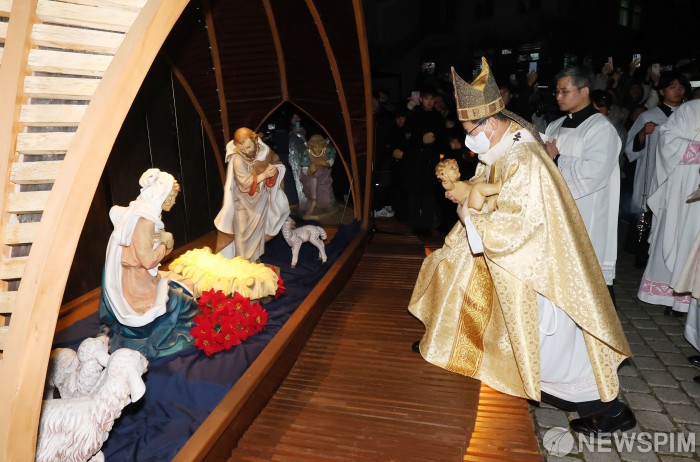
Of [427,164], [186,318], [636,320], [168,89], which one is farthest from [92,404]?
[427,164]

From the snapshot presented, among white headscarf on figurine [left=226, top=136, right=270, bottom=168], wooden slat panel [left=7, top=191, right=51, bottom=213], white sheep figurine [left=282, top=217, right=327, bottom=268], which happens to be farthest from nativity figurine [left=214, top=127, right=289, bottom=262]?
wooden slat panel [left=7, top=191, right=51, bottom=213]

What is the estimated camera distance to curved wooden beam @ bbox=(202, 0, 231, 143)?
6899 millimetres

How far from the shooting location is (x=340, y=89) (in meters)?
7.21

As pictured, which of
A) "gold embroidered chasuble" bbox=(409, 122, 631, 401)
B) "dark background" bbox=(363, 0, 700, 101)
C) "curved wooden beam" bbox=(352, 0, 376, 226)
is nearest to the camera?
"gold embroidered chasuble" bbox=(409, 122, 631, 401)

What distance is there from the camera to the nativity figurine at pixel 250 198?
5.31 metres

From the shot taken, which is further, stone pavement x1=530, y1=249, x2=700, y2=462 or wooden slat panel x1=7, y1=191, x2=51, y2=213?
stone pavement x1=530, y1=249, x2=700, y2=462

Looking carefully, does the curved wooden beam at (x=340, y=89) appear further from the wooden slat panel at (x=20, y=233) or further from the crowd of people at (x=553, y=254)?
the wooden slat panel at (x=20, y=233)

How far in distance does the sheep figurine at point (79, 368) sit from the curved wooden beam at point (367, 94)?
4.86m

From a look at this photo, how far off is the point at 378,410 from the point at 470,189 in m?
1.70

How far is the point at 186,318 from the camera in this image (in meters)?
4.18

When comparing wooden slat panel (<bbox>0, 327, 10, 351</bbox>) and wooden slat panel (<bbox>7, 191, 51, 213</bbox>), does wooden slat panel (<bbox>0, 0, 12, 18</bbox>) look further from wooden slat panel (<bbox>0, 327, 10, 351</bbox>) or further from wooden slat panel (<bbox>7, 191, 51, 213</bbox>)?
wooden slat panel (<bbox>0, 327, 10, 351</bbox>)

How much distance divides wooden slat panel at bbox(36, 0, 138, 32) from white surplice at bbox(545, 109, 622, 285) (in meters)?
3.57

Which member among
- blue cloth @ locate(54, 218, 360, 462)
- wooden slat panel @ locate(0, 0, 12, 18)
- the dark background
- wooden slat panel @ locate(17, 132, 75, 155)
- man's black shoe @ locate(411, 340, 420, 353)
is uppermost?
the dark background

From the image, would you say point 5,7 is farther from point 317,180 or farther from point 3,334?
point 317,180
